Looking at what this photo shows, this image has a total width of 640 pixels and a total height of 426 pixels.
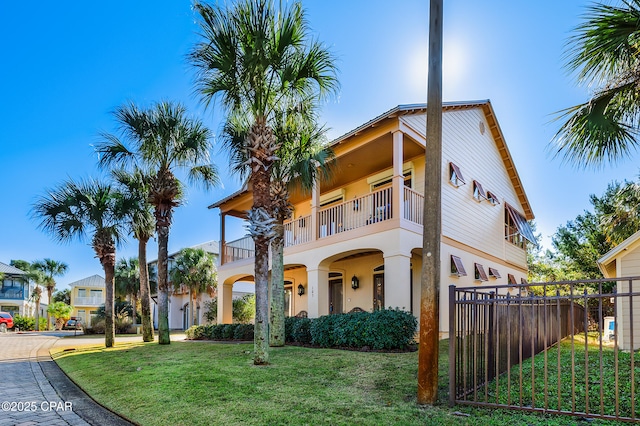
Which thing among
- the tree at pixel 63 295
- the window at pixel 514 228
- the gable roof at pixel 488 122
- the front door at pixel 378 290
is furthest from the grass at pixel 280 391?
the tree at pixel 63 295

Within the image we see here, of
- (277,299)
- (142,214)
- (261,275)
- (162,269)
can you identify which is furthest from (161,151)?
(261,275)

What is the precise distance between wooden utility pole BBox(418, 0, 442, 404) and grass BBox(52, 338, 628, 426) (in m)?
0.42

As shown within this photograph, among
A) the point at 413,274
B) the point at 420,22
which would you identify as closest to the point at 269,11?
the point at 420,22

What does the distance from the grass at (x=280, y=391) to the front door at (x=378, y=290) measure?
708cm

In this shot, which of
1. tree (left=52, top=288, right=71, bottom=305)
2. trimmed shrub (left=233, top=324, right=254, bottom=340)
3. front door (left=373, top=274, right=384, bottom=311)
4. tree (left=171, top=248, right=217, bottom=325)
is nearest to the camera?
trimmed shrub (left=233, top=324, right=254, bottom=340)

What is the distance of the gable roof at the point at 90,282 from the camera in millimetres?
57562

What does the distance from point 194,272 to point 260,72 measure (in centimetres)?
2656

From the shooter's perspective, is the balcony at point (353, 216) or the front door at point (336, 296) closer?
the balcony at point (353, 216)

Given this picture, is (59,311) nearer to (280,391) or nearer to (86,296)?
(86,296)

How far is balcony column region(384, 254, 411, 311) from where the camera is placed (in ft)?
41.0

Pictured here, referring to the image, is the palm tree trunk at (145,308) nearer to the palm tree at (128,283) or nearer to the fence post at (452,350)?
the fence post at (452,350)

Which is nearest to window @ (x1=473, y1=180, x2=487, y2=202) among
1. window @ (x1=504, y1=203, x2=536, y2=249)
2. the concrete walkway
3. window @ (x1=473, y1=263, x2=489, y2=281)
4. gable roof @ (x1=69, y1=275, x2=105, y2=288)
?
window @ (x1=473, y1=263, x2=489, y2=281)

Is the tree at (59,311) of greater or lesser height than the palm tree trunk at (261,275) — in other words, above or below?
below

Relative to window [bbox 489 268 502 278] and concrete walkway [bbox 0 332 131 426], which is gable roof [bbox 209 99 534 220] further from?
concrete walkway [bbox 0 332 131 426]
